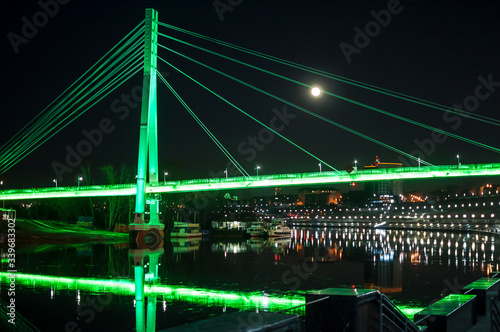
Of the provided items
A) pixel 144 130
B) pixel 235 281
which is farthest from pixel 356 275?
pixel 144 130

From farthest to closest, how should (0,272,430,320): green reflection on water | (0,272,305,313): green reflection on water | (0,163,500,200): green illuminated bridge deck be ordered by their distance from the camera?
(0,163,500,200): green illuminated bridge deck
(0,272,305,313): green reflection on water
(0,272,430,320): green reflection on water

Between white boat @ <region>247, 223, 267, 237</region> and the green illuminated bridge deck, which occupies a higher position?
the green illuminated bridge deck

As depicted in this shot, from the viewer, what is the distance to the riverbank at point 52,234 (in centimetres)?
4919

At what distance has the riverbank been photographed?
49.2 m

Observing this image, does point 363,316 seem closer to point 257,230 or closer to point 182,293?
point 182,293

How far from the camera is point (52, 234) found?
51844 millimetres

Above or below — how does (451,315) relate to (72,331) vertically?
above

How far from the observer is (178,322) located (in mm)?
12891

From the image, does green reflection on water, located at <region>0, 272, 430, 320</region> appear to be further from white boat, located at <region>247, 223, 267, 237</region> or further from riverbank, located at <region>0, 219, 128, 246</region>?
white boat, located at <region>247, 223, 267, 237</region>

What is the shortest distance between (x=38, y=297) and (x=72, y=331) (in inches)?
218

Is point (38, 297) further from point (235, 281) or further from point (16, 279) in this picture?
point (235, 281)

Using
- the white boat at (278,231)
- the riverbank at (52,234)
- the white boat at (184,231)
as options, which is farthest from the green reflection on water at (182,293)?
the white boat at (278,231)

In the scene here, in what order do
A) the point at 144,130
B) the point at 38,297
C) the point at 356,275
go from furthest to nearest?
1. the point at 144,130
2. the point at 356,275
3. the point at 38,297

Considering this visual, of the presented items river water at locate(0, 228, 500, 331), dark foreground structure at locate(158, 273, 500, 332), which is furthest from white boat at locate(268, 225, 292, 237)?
dark foreground structure at locate(158, 273, 500, 332)
